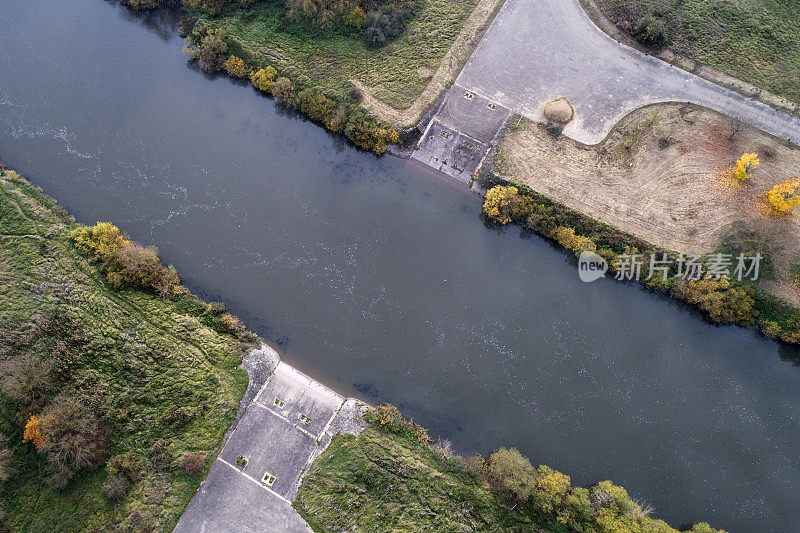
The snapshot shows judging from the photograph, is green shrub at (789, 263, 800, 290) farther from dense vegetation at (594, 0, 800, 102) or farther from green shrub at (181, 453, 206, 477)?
green shrub at (181, 453, 206, 477)

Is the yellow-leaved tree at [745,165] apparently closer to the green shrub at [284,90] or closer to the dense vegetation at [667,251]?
the dense vegetation at [667,251]

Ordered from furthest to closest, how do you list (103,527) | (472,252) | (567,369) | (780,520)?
(472,252)
(567,369)
(780,520)
(103,527)

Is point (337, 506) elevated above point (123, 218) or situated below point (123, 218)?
below

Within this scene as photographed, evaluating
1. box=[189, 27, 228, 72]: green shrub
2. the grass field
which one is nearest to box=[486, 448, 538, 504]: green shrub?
the grass field

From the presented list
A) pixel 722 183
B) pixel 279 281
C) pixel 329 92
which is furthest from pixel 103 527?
pixel 722 183

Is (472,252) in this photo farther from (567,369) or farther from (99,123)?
(99,123)

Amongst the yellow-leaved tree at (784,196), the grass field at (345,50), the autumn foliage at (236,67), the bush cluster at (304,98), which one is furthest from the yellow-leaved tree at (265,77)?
the yellow-leaved tree at (784,196)
